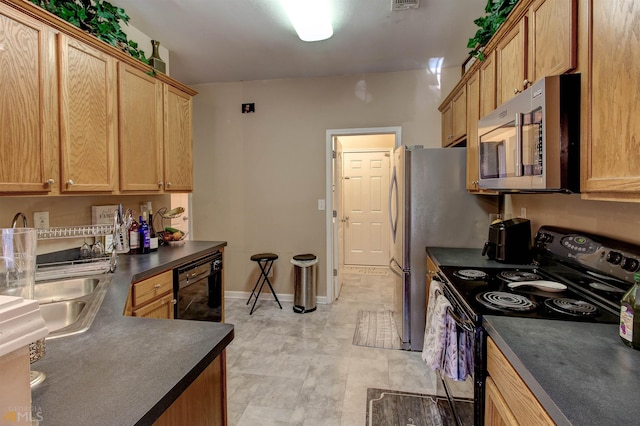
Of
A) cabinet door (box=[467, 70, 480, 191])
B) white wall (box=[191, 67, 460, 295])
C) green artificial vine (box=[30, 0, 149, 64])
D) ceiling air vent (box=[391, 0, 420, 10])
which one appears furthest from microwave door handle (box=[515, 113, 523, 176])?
green artificial vine (box=[30, 0, 149, 64])

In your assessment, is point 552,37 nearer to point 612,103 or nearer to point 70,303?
point 612,103

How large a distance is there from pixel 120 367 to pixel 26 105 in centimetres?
148

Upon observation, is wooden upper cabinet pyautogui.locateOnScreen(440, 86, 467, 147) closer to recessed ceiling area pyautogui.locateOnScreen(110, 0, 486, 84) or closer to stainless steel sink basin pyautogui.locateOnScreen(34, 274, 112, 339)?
recessed ceiling area pyautogui.locateOnScreen(110, 0, 486, 84)

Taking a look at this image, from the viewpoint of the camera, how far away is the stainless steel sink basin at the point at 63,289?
1.62 meters

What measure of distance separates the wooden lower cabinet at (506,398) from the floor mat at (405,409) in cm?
73

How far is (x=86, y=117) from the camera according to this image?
1.93 m

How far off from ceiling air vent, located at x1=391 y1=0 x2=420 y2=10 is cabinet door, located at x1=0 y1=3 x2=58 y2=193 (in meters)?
2.07

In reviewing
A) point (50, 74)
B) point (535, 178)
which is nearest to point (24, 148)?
point (50, 74)

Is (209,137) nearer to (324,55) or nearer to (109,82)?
(324,55)

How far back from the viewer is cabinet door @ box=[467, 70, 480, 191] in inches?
91.4

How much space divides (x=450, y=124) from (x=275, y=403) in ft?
9.06

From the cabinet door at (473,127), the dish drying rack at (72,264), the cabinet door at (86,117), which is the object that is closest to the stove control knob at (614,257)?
the cabinet door at (473,127)

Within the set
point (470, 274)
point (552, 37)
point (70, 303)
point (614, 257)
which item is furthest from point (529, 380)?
point (70, 303)

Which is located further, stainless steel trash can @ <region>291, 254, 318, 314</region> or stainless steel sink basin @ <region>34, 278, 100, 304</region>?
stainless steel trash can @ <region>291, 254, 318, 314</region>
